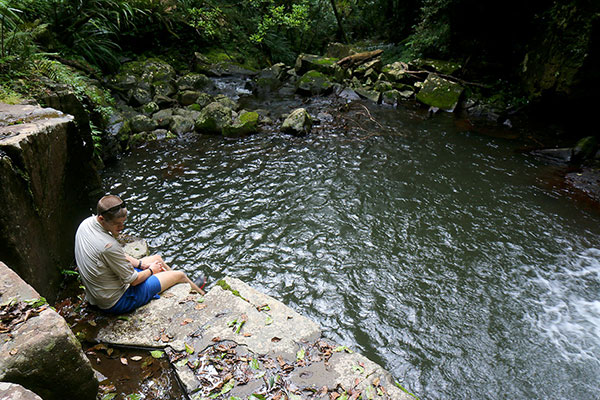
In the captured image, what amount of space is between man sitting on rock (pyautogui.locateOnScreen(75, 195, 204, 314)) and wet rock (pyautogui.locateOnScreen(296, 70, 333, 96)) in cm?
1197

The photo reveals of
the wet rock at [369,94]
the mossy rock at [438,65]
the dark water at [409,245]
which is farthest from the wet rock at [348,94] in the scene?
the dark water at [409,245]

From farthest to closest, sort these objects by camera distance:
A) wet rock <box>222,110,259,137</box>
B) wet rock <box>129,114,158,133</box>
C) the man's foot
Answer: wet rock <box>222,110,259,137</box> → wet rock <box>129,114,158,133</box> → the man's foot

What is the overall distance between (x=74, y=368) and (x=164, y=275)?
1847mm

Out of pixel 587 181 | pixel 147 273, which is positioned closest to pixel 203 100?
pixel 147 273

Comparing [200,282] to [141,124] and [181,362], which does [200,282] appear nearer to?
[181,362]

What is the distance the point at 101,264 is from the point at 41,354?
134cm

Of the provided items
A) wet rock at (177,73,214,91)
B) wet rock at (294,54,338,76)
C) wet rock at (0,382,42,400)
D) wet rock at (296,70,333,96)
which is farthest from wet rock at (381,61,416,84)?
wet rock at (0,382,42,400)

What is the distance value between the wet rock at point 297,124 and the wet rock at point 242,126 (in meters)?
0.92

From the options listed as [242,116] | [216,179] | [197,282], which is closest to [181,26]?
[242,116]

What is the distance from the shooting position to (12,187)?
133 inches

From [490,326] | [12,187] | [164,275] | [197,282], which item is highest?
[12,187]

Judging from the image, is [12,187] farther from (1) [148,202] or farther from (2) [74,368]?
(1) [148,202]

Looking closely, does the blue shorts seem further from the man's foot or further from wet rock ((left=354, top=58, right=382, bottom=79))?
wet rock ((left=354, top=58, right=382, bottom=79))

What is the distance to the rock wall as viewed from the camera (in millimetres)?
3383
